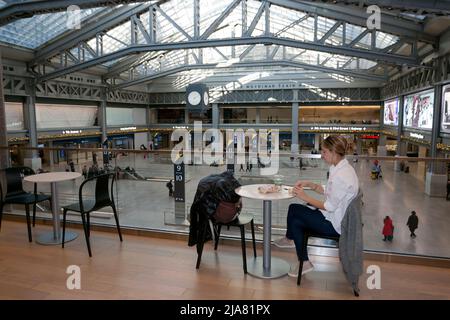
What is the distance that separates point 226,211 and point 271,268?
0.73 m

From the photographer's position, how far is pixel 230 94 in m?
28.6

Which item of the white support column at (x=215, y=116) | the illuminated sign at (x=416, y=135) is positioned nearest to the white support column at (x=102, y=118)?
the white support column at (x=215, y=116)

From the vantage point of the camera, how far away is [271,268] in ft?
10.6

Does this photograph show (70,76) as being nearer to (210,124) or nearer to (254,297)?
(210,124)

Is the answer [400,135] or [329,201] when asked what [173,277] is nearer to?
[329,201]

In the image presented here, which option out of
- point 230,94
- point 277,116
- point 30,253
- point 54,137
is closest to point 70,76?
point 54,137

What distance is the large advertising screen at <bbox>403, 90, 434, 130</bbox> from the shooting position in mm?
14953

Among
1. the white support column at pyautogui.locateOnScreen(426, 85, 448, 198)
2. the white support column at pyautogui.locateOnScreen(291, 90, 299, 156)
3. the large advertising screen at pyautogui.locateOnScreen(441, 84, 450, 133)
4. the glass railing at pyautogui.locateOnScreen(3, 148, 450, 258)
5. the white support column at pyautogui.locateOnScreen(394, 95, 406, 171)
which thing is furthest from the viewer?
the white support column at pyautogui.locateOnScreen(291, 90, 299, 156)

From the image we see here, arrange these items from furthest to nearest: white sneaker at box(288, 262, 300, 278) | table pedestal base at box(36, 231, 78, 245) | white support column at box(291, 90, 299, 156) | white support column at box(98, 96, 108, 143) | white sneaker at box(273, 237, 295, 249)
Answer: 1. white support column at box(291, 90, 299, 156)
2. white support column at box(98, 96, 108, 143)
3. table pedestal base at box(36, 231, 78, 245)
4. white sneaker at box(273, 237, 295, 249)
5. white sneaker at box(288, 262, 300, 278)

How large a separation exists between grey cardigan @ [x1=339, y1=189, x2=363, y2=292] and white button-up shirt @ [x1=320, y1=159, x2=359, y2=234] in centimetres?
5

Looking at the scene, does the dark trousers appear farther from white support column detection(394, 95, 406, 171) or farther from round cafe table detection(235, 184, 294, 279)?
white support column detection(394, 95, 406, 171)

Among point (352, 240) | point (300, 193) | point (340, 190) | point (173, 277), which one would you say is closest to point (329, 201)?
point (340, 190)

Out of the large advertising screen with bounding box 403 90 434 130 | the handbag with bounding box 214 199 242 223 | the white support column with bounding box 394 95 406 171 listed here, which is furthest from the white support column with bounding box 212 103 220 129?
the handbag with bounding box 214 199 242 223
